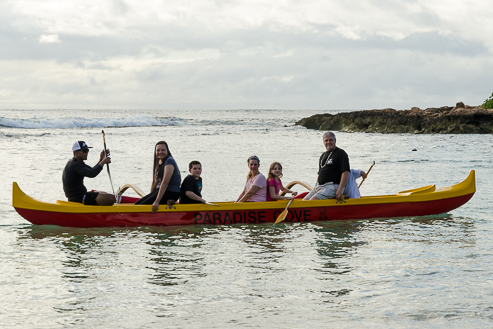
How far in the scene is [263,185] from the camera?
934cm

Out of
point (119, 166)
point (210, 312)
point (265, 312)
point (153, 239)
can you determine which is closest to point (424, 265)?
point (265, 312)

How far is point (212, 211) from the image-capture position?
918cm

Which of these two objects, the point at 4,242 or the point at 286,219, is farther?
the point at 286,219

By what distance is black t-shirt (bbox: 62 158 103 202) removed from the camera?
8773 millimetres

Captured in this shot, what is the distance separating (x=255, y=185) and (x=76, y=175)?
312 centimetres

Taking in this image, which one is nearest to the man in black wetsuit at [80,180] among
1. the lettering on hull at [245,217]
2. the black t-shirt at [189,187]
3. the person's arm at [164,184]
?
the person's arm at [164,184]

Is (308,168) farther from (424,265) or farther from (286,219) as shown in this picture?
(424,265)

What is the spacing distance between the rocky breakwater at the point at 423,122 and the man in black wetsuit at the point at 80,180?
36.6m

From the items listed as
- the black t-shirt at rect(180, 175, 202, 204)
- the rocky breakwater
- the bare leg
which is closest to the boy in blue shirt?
the black t-shirt at rect(180, 175, 202, 204)

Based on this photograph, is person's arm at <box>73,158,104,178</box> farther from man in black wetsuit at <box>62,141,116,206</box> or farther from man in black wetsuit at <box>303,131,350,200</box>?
man in black wetsuit at <box>303,131,350,200</box>

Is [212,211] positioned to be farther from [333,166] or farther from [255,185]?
[333,166]

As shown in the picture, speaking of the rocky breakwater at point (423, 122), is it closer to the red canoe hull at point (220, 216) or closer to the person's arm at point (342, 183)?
the red canoe hull at point (220, 216)

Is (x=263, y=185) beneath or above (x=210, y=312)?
above

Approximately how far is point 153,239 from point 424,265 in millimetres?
4092
